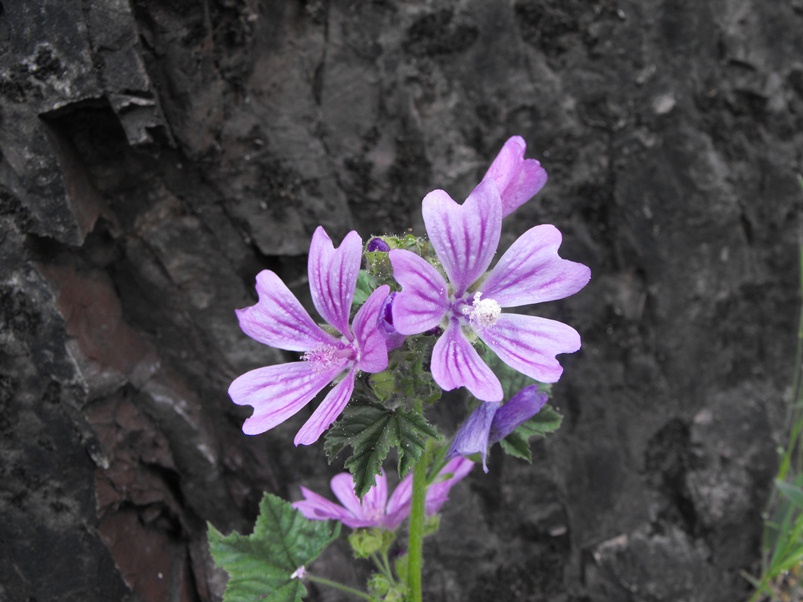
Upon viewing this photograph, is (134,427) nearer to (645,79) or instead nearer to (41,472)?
(41,472)

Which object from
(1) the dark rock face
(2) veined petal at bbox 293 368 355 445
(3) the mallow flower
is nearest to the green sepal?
(3) the mallow flower

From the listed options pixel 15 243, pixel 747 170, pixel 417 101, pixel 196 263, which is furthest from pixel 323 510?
pixel 747 170

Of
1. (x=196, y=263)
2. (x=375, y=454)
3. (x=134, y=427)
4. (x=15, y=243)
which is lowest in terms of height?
(x=134, y=427)

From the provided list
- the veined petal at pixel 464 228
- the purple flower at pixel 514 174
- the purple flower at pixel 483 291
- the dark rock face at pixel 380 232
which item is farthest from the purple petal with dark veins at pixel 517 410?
the dark rock face at pixel 380 232

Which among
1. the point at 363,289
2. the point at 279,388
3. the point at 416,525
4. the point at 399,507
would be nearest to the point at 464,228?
the point at 363,289

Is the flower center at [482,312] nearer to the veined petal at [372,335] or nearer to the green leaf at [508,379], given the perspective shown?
the veined petal at [372,335]

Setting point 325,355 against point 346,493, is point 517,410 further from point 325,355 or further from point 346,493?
point 346,493
